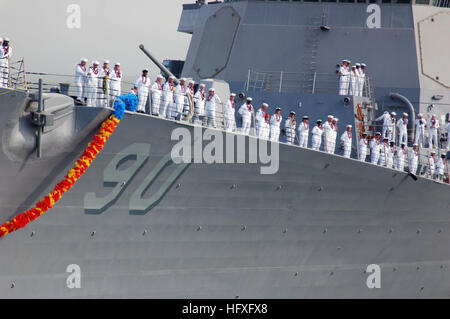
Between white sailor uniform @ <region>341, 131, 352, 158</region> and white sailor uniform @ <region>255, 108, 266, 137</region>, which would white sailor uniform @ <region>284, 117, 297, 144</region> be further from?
white sailor uniform @ <region>341, 131, 352, 158</region>

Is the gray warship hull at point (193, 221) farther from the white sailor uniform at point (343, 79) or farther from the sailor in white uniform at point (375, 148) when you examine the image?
the white sailor uniform at point (343, 79)

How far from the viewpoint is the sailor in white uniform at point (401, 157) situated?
52.0 feet

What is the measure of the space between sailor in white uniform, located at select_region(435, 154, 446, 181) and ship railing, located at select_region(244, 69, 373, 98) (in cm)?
196

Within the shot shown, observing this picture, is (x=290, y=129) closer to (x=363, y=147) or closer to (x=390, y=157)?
(x=363, y=147)

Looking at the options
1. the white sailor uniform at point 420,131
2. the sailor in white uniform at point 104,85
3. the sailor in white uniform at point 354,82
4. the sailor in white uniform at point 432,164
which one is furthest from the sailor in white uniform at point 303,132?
the sailor in white uniform at point 104,85

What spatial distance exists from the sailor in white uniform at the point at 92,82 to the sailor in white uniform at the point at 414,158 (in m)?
6.48

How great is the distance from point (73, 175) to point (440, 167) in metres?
8.25

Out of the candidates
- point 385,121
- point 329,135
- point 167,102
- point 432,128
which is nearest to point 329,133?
point 329,135

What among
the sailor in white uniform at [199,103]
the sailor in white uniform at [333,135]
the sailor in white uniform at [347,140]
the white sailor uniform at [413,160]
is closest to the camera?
the sailor in white uniform at [199,103]

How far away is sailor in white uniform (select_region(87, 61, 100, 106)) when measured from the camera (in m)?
12.8

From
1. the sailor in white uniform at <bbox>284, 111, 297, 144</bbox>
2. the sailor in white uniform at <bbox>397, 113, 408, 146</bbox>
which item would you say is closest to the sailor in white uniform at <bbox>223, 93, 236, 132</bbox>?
the sailor in white uniform at <bbox>284, 111, 297, 144</bbox>

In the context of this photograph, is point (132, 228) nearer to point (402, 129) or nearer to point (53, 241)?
point (53, 241)

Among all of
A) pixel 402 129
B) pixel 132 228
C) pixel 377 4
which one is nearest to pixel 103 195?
pixel 132 228
